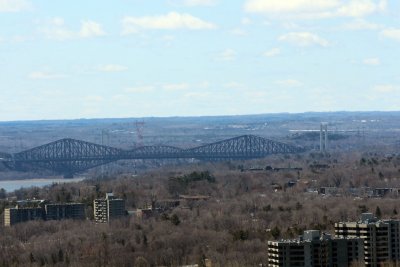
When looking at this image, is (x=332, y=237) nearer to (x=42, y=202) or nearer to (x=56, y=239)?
(x=56, y=239)

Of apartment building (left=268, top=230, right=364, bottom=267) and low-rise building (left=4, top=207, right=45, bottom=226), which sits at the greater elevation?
apartment building (left=268, top=230, right=364, bottom=267)

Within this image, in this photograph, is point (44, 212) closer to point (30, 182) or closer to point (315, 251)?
A: point (315, 251)

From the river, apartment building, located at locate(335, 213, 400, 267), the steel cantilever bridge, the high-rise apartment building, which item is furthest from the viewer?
the steel cantilever bridge

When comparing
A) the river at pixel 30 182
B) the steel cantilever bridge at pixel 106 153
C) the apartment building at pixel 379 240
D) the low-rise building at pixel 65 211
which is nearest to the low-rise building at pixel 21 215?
the low-rise building at pixel 65 211

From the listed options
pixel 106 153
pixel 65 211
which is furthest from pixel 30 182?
pixel 65 211

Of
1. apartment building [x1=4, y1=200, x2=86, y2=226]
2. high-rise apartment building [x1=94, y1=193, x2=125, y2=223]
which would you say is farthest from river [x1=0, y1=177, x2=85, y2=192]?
high-rise apartment building [x1=94, y1=193, x2=125, y2=223]

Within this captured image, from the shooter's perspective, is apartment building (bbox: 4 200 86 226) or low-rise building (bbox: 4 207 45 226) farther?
apartment building (bbox: 4 200 86 226)

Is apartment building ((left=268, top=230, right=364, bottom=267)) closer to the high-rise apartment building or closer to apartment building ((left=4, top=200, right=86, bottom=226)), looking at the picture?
the high-rise apartment building
